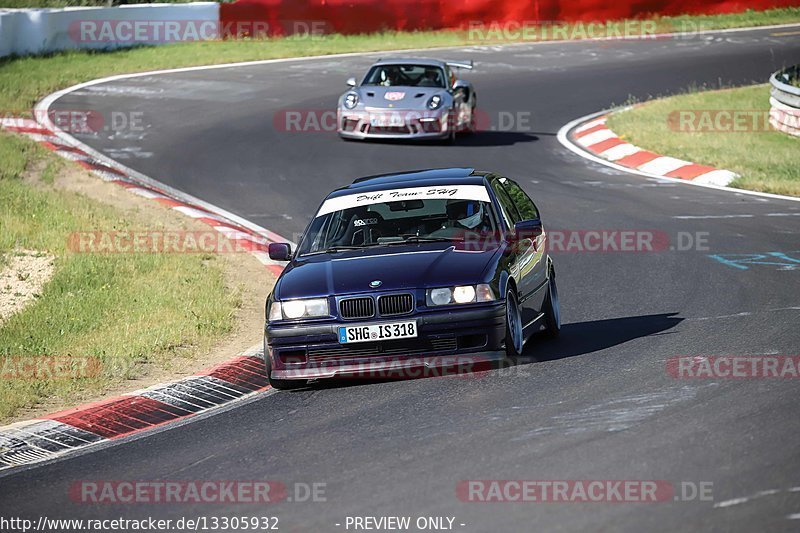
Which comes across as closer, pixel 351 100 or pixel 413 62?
pixel 351 100

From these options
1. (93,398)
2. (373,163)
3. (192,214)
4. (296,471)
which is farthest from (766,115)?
(296,471)

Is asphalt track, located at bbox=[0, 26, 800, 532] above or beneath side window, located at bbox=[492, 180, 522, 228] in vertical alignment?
beneath

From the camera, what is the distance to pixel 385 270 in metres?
8.88

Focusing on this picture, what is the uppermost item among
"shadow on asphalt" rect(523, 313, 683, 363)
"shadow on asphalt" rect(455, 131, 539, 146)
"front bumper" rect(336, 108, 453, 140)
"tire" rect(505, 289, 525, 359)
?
"tire" rect(505, 289, 525, 359)

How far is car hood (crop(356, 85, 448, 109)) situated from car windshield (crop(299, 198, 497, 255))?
1116cm

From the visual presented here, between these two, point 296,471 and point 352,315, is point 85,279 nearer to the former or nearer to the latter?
point 352,315

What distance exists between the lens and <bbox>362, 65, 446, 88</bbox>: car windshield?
21.8 meters

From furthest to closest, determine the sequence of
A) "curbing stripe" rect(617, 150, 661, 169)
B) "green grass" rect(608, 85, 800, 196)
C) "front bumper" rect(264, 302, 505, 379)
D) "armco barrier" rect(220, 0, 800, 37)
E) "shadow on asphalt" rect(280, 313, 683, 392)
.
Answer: "armco barrier" rect(220, 0, 800, 37)
"curbing stripe" rect(617, 150, 661, 169)
"green grass" rect(608, 85, 800, 196)
"shadow on asphalt" rect(280, 313, 683, 392)
"front bumper" rect(264, 302, 505, 379)

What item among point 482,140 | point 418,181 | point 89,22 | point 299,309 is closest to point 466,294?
point 299,309

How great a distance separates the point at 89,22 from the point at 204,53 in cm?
277

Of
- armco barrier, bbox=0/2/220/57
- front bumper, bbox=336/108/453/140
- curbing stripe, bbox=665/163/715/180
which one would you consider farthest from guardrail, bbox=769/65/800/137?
armco barrier, bbox=0/2/220/57

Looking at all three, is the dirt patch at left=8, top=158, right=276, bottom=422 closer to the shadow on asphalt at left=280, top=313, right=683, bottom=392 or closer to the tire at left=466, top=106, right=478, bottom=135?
the shadow on asphalt at left=280, top=313, right=683, bottom=392

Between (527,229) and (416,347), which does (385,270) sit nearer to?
(416,347)

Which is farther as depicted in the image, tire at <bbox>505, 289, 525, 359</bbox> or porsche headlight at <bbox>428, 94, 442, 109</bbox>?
porsche headlight at <bbox>428, 94, 442, 109</bbox>
